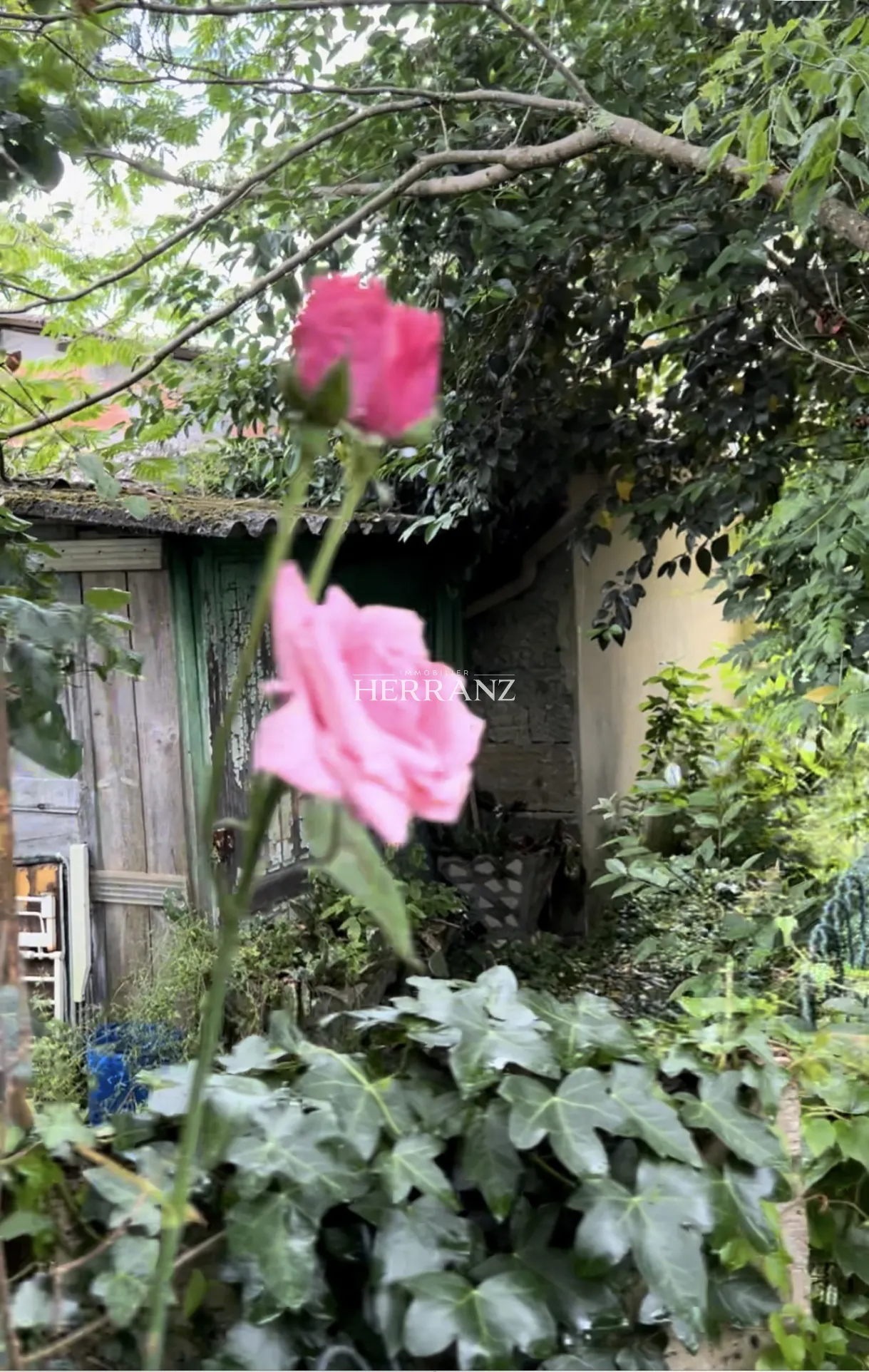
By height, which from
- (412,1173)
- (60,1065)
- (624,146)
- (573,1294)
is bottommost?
(60,1065)

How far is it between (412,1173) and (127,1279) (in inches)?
7.5

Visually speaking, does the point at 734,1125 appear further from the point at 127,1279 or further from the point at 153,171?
the point at 153,171

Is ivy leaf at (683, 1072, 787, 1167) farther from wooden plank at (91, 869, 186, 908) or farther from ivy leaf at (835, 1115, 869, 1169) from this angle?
wooden plank at (91, 869, 186, 908)

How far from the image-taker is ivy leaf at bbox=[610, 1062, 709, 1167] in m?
0.69

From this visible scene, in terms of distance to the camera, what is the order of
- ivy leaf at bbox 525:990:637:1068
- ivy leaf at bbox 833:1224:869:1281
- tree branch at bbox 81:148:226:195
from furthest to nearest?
1. tree branch at bbox 81:148:226:195
2. ivy leaf at bbox 833:1224:869:1281
3. ivy leaf at bbox 525:990:637:1068

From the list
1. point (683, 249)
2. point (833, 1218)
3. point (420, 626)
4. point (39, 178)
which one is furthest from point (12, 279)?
point (833, 1218)

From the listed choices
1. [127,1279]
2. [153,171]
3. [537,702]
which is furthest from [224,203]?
[537,702]

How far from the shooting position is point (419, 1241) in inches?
25.2

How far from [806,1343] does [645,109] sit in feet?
7.39

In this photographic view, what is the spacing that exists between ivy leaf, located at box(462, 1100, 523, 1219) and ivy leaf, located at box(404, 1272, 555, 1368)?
49 millimetres

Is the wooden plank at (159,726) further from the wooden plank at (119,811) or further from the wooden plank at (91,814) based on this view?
the wooden plank at (91,814)

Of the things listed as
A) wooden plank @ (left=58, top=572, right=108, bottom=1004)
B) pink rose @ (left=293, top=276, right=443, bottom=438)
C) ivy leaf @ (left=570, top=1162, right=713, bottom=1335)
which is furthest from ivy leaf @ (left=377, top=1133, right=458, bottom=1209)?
wooden plank @ (left=58, top=572, right=108, bottom=1004)

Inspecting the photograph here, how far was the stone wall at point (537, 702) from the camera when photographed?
3.84 m

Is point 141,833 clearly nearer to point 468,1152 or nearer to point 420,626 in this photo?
point 468,1152
